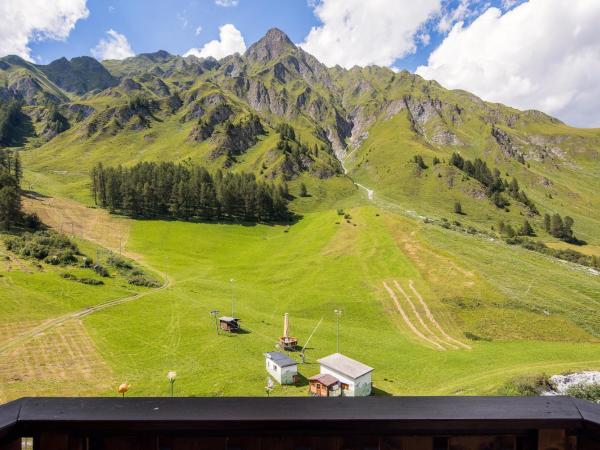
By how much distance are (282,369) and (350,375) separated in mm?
8053

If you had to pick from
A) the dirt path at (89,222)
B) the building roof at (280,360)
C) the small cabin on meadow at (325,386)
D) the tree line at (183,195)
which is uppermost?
the tree line at (183,195)

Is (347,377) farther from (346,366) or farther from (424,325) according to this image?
(424,325)

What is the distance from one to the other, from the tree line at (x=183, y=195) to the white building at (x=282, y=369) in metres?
113

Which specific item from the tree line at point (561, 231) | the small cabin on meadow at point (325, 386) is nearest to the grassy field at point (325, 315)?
the small cabin on meadow at point (325, 386)

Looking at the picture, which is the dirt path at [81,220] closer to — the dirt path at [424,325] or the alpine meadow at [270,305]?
the alpine meadow at [270,305]

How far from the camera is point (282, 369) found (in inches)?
1756

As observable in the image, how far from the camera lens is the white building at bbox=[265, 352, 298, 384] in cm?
4478

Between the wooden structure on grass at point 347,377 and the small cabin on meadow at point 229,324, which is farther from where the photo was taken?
the small cabin on meadow at point 229,324

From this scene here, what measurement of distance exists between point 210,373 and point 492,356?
40213mm

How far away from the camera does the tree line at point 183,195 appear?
5817 inches

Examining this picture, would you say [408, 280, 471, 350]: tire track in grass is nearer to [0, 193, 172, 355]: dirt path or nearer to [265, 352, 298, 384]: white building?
[265, 352, 298, 384]: white building

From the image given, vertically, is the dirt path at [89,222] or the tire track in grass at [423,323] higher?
the dirt path at [89,222]
